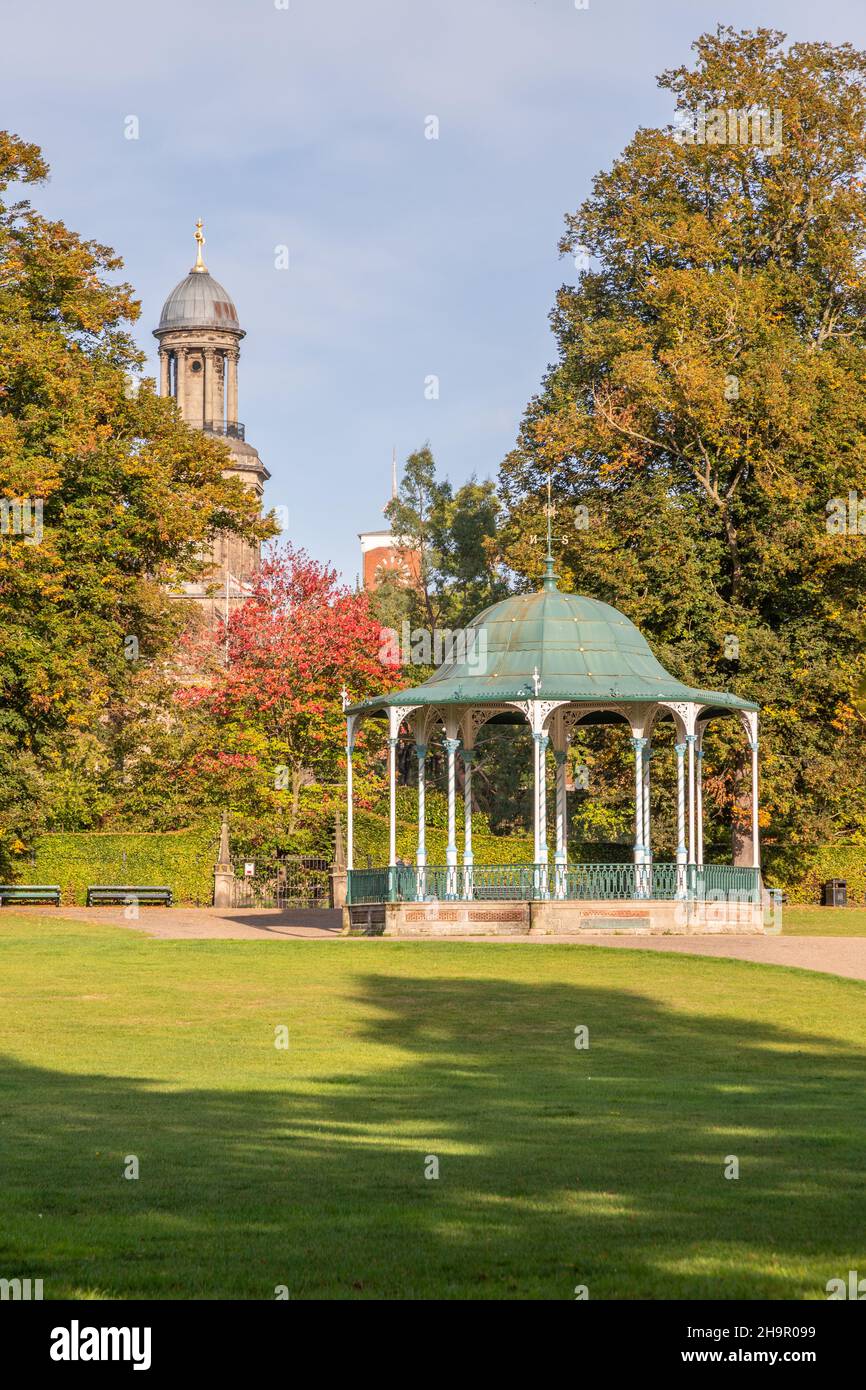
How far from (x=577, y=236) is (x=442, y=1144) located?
40.4 meters

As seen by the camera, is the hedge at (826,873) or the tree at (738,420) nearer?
the tree at (738,420)

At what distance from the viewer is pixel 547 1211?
8.79 metres

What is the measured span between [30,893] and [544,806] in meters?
16.2

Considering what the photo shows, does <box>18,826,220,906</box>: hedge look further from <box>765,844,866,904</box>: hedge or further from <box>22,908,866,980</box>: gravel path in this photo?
<box>765,844,866,904</box>: hedge

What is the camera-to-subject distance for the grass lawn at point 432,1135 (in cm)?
765

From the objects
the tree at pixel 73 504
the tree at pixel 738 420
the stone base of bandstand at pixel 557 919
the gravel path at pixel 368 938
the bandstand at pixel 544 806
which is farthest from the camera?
the tree at pixel 738 420

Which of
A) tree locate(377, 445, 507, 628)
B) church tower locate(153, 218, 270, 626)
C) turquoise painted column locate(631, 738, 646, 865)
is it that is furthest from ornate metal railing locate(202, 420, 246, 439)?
turquoise painted column locate(631, 738, 646, 865)

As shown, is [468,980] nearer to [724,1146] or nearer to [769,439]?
[724,1146]

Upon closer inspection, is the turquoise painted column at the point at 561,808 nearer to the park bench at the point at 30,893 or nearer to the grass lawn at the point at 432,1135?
the grass lawn at the point at 432,1135

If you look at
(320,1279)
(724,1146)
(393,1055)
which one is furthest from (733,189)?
(320,1279)

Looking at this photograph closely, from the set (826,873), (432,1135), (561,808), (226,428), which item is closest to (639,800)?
(561,808)

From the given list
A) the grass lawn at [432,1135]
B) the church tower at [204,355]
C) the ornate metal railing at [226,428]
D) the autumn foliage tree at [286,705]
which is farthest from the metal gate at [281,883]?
the ornate metal railing at [226,428]

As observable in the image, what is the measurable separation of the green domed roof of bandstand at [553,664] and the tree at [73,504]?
9406 mm

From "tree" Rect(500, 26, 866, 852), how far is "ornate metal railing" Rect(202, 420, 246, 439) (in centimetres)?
5198
